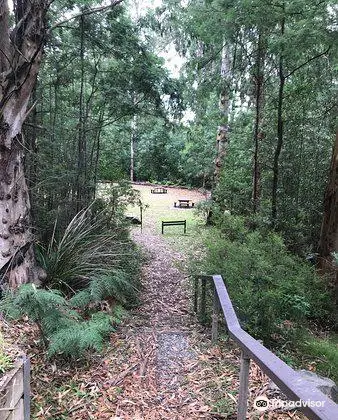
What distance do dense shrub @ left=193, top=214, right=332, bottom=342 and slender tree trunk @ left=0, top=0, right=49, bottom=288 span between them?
2648 mm

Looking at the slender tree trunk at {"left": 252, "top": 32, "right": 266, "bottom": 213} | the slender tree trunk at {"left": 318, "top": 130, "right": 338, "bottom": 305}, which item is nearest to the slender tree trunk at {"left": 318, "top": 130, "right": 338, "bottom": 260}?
the slender tree trunk at {"left": 318, "top": 130, "right": 338, "bottom": 305}

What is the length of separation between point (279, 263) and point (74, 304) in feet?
→ 9.68

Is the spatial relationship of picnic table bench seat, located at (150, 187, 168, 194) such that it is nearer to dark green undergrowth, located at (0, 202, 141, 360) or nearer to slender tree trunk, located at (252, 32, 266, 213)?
slender tree trunk, located at (252, 32, 266, 213)

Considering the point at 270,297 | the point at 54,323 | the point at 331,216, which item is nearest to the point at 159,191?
the point at 331,216

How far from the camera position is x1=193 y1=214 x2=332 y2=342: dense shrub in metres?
3.79

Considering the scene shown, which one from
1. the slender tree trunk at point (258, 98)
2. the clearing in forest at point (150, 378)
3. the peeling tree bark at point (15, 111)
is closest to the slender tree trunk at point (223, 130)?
the slender tree trunk at point (258, 98)

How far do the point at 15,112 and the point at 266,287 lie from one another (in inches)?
142

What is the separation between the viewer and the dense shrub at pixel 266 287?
379 centimetres

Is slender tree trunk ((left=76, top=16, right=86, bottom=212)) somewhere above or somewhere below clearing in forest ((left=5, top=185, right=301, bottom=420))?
above

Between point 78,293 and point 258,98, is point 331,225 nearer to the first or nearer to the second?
point 258,98

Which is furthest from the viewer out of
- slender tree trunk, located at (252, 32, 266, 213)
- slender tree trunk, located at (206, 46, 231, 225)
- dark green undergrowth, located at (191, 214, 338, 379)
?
slender tree trunk, located at (206, 46, 231, 225)

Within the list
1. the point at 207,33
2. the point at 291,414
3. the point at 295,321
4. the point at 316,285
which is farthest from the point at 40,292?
the point at 207,33

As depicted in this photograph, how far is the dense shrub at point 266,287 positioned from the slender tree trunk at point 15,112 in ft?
8.69

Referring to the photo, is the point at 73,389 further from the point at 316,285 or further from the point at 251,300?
the point at 316,285
